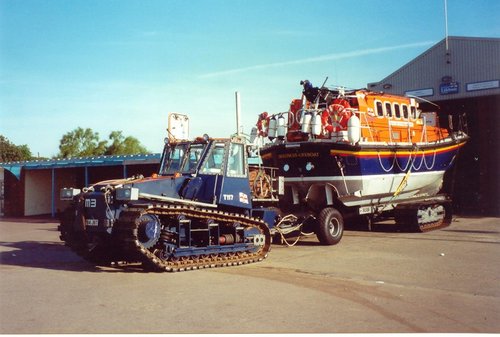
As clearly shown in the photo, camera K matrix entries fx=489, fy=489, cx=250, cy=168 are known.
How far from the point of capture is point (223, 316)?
6.68 meters

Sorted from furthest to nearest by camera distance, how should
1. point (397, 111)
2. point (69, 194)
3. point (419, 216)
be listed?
point (397, 111) < point (419, 216) < point (69, 194)

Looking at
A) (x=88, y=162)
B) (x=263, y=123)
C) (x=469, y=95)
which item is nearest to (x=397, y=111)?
(x=263, y=123)

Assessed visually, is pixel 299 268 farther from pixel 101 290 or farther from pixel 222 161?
pixel 101 290

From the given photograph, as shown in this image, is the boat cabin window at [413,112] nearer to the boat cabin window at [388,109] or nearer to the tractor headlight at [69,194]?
the boat cabin window at [388,109]

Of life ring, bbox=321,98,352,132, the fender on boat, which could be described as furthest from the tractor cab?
life ring, bbox=321,98,352,132

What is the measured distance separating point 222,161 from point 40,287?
483cm

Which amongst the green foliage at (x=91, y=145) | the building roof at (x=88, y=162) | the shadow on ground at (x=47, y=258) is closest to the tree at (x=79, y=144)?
the green foliage at (x=91, y=145)

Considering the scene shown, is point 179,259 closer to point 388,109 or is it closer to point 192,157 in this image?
point 192,157

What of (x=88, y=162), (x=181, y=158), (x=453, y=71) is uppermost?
(x=453, y=71)

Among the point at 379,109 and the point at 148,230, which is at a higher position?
the point at 379,109

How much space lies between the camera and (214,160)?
38.2 feet

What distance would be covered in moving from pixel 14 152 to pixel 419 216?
171 ft

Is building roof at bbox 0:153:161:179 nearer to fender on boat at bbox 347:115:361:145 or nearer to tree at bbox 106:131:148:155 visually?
fender on boat at bbox 347:115:361:145

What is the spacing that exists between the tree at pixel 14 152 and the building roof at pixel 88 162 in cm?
2496
